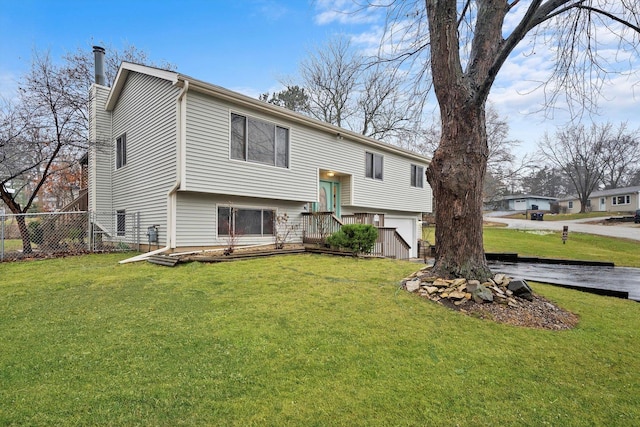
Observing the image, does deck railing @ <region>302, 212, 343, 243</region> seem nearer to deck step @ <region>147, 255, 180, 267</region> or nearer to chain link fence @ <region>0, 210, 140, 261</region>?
deck step @ <region>147, 255, 180, 267</region>

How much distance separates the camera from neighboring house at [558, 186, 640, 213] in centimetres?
3709

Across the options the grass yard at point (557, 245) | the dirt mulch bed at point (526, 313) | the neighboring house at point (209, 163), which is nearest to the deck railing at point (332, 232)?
the neighboring house at point (209, 163)

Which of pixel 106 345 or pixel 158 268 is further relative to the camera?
pixel 158 268

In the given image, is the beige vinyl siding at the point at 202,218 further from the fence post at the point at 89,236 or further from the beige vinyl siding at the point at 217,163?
the fence post at the point at 89,236

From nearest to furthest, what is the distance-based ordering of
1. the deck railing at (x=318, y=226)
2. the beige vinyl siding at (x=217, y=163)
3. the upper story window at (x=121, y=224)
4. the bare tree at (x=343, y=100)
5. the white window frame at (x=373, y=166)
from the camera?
1. the beige vinyl siding at (x=217, y=163)
2. the deck railing at (x=318, y=226)
3. the upper story window at (x=121, y=224)
4. the white window frame at (x=373, y=166)
5. the bare tree at (x=343, y=100)

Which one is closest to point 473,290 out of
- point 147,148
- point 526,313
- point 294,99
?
point 526,313

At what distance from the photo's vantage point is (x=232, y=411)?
213 centimetres

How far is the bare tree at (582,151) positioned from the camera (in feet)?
126

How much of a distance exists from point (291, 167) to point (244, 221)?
2.40 m

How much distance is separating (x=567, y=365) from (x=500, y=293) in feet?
6.02

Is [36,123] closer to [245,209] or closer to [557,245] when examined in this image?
[245,209]

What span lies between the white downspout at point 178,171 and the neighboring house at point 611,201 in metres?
48.3

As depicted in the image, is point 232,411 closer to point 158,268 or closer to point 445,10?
point 158,268

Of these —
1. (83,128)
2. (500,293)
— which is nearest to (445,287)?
(500,293)
